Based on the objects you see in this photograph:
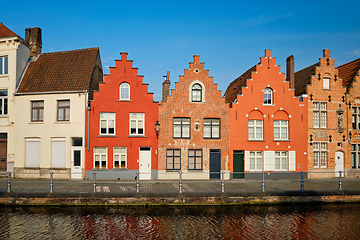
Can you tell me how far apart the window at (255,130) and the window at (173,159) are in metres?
6.31

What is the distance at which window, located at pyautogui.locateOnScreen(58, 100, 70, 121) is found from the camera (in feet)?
68.8

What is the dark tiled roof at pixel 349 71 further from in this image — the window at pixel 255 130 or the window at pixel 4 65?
the window at pixel 4 65

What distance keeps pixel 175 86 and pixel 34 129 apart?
11.8 m

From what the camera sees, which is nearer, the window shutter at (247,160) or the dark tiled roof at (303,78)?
the window shutter at (247,160)

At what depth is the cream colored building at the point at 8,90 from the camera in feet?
69.5

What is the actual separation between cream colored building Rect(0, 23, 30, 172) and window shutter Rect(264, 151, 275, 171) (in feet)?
67.0

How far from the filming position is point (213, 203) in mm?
14172

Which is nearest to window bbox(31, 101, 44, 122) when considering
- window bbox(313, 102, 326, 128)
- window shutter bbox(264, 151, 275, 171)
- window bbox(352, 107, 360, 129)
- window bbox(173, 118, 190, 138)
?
window bbox(173, 118, 190, 138)

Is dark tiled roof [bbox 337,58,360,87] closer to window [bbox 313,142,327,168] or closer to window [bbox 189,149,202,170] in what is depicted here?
window [bbox 313,142,327,168]

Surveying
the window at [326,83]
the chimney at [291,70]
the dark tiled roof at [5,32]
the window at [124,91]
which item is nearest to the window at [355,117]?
the window at [326,83]

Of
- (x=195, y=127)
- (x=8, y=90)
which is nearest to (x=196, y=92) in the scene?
(x=195, y=127)

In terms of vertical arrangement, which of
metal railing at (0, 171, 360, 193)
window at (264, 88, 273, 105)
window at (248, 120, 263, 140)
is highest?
window at (264, 88, 273, 105)

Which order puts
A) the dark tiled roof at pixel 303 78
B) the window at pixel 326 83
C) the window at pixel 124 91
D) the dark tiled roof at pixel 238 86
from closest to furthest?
the window at pixel 124 91, the window at pixel 326 83, the dark tiled roof at pixel 303 78, the dark tiled roof at pixel 238 86

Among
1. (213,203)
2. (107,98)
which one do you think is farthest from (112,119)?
(213,203)
